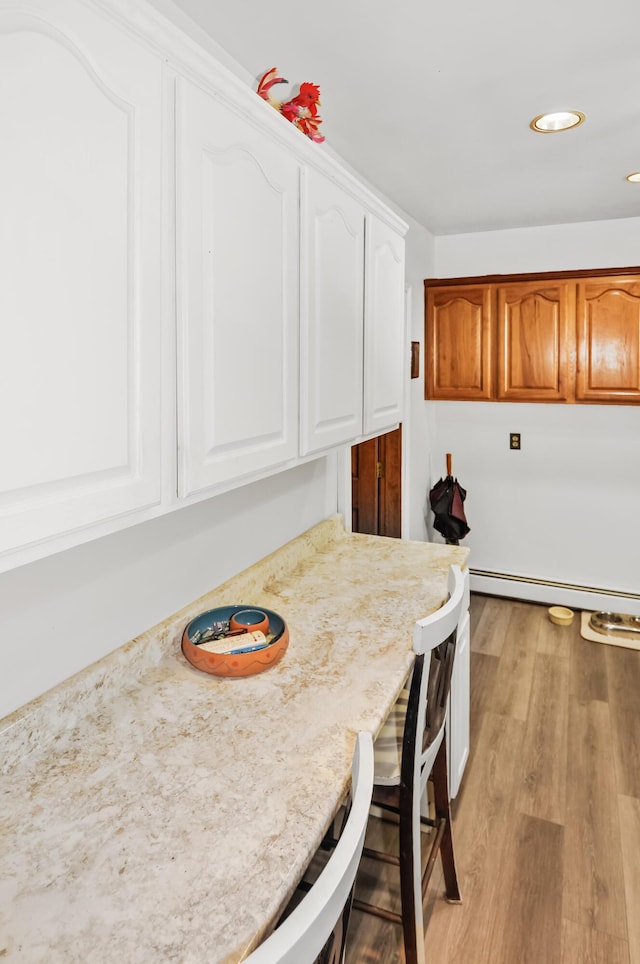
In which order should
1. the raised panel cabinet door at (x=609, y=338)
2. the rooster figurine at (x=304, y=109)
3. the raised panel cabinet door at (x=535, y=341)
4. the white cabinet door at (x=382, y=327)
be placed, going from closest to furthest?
the rooster figurine at (x=304, y=109) < the white cabinet door at (x=382, y=327) < the raised panel cabinet door at (x=609, y=338) < the raised panel cabinet door at (x=535, y=341)

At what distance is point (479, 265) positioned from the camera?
3842 mm

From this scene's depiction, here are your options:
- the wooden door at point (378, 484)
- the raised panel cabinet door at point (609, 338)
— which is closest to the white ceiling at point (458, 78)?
the raised panel cabinet door at point (609, 338)

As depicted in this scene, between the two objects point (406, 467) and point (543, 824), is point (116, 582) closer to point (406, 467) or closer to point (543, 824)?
point (543, 824)

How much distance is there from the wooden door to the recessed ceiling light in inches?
67.9

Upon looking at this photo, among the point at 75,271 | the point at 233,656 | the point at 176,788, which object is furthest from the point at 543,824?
the point at 75,271

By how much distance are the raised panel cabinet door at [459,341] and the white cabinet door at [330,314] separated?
196 cm

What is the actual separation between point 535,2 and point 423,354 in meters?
2.37

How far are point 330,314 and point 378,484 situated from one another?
2.11 metres

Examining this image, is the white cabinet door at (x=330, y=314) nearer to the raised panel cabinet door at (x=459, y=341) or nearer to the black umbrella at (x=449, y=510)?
the raised panel cabinet door at (x=459, y=341)

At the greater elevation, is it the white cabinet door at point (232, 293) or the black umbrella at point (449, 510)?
the white cabinet door at point (232, 293)

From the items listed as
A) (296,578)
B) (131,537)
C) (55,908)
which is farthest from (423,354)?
(55,908)

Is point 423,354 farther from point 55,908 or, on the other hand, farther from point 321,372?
point 55,908

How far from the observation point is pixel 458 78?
1.81m

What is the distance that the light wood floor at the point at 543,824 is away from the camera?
1.67 meters
